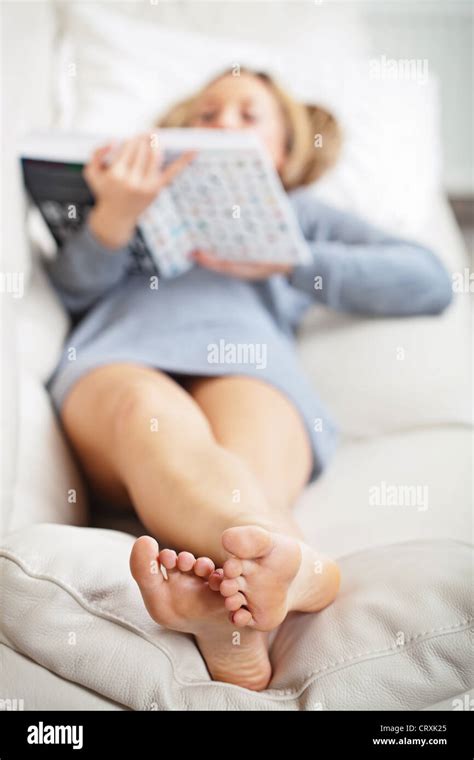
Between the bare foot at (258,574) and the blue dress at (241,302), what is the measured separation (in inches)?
14.9

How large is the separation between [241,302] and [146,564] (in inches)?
25.0

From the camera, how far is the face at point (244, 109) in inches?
51.2

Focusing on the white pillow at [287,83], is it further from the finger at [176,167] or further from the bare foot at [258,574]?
the bare foot at [258,574]

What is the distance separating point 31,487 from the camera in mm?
904

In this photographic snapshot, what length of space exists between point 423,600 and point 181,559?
22 cm

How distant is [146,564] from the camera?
66cm

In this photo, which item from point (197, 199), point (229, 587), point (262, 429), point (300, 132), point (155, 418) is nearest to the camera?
point (229, 587)

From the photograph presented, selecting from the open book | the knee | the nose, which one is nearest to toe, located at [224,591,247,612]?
the knee

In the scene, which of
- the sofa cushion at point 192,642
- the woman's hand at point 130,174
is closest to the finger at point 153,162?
the woman's hand at point 130,174

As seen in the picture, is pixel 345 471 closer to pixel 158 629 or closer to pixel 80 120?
pixel 158 629

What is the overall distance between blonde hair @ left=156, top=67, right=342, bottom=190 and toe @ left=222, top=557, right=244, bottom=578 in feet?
2.92

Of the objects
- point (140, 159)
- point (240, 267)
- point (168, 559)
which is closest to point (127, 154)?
point (140, 159)

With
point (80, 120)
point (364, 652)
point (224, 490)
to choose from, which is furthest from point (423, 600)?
point (80, 120)

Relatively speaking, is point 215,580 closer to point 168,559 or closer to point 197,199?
point 168,559
